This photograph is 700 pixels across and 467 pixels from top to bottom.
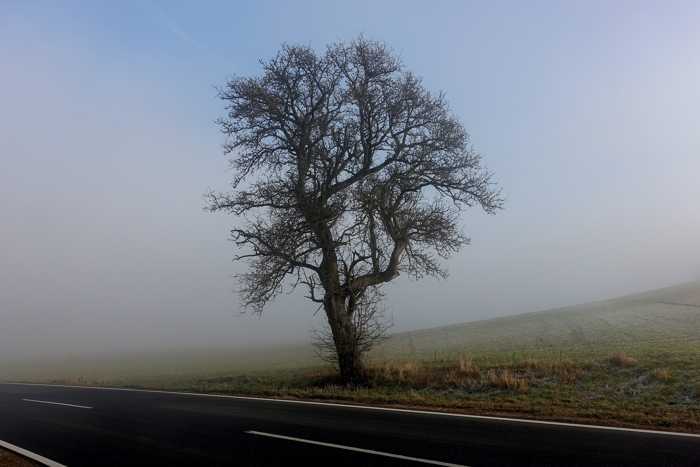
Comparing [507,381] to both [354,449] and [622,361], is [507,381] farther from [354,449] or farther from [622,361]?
[354,449]

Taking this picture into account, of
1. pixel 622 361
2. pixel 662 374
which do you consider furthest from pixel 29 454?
pixel 622 361

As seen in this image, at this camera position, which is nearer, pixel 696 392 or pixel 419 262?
pixel 696 392

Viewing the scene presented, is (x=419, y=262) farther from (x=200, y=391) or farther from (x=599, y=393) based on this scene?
(x=200, y=391)

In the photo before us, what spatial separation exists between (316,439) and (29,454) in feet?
17.5

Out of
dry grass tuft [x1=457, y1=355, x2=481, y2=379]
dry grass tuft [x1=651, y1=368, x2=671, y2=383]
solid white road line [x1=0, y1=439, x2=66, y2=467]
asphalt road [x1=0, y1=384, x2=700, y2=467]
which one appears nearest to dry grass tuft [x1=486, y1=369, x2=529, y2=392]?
dry grass tuft [x1=457, y1=355, x2=481, y2=379]

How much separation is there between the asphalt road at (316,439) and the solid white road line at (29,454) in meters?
0.17

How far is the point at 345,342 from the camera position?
17547 mm

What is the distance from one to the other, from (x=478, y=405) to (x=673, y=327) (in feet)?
69.6

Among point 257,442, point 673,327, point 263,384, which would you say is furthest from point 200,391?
point 673,327

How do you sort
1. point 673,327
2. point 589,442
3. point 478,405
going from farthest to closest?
point 673,327
point 478,405
point 589,442

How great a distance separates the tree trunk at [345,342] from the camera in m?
17.5

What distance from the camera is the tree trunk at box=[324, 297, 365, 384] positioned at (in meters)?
17.5

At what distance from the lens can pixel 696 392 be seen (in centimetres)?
1139

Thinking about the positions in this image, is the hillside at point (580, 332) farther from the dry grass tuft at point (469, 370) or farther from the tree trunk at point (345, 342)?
the tree trunk at point (345, 342)
